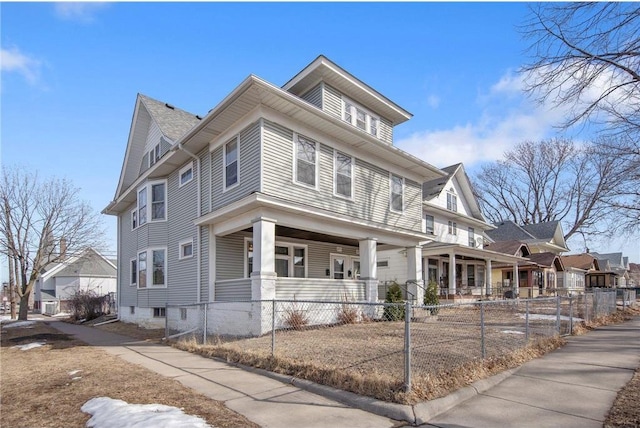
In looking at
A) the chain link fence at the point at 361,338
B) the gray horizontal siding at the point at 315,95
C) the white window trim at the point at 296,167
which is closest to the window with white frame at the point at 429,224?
the chain link fence at the point at 361,338

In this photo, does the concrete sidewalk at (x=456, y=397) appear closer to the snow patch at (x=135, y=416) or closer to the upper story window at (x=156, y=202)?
the snow patch at (x=135, y=416)

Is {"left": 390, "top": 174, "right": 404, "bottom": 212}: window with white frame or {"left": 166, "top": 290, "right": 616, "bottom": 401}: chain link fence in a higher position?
{"left": 390, "top": 174, "right": 404, "bottom": 212}: window with white frame

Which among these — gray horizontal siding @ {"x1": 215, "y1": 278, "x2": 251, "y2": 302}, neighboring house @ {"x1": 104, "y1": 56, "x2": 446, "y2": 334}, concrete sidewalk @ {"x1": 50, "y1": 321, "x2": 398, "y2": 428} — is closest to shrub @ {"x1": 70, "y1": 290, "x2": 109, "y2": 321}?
neighboring house @ {"x1": 104, "y1": 56, "x2": 446, "y2": 334}

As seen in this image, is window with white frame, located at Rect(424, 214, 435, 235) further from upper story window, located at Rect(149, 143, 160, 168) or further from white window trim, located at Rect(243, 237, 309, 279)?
upper story window, located at Rect(149, 143, 160, 168)

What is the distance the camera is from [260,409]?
17.6 feet

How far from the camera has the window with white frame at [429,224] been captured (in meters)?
26.0

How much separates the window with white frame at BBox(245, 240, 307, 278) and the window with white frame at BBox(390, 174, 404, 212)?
3896mm

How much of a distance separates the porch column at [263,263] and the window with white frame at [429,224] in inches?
642

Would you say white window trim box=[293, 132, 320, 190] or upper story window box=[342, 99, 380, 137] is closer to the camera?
white window trim box=[293, 132, 320, 190]

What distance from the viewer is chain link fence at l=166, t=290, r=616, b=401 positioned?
6230 millimetres

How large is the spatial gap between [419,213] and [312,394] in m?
13.3

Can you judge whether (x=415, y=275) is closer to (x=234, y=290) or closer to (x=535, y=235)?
(x=234, y=290)

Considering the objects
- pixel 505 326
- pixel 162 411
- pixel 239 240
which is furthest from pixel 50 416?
pixel 505 326

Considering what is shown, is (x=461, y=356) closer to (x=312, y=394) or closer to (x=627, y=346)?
(x=312, y=394)
